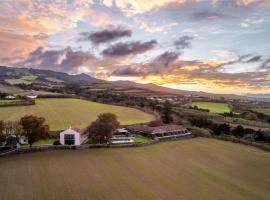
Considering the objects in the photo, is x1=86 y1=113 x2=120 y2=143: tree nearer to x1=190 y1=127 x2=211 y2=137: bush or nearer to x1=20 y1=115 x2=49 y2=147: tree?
A: x1=20 y1=115 x2=49 y2=147: tree

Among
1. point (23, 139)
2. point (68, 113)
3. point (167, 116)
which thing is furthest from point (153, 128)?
point (68, 113)

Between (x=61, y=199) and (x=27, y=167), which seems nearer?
(x=61, y=199)

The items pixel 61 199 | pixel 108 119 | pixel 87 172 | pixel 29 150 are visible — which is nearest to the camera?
pixel 61 199

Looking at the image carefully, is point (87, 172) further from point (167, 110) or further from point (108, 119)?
point (167, 110)

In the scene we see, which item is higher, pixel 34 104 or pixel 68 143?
pixel 34 104

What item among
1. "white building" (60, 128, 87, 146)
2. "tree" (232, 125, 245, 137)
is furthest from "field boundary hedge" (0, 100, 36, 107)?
"tree" (232, 125, 245, 137)

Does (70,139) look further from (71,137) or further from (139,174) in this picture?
(139,174)

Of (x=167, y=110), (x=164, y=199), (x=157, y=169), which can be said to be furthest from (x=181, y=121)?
(x=164, y=199)
